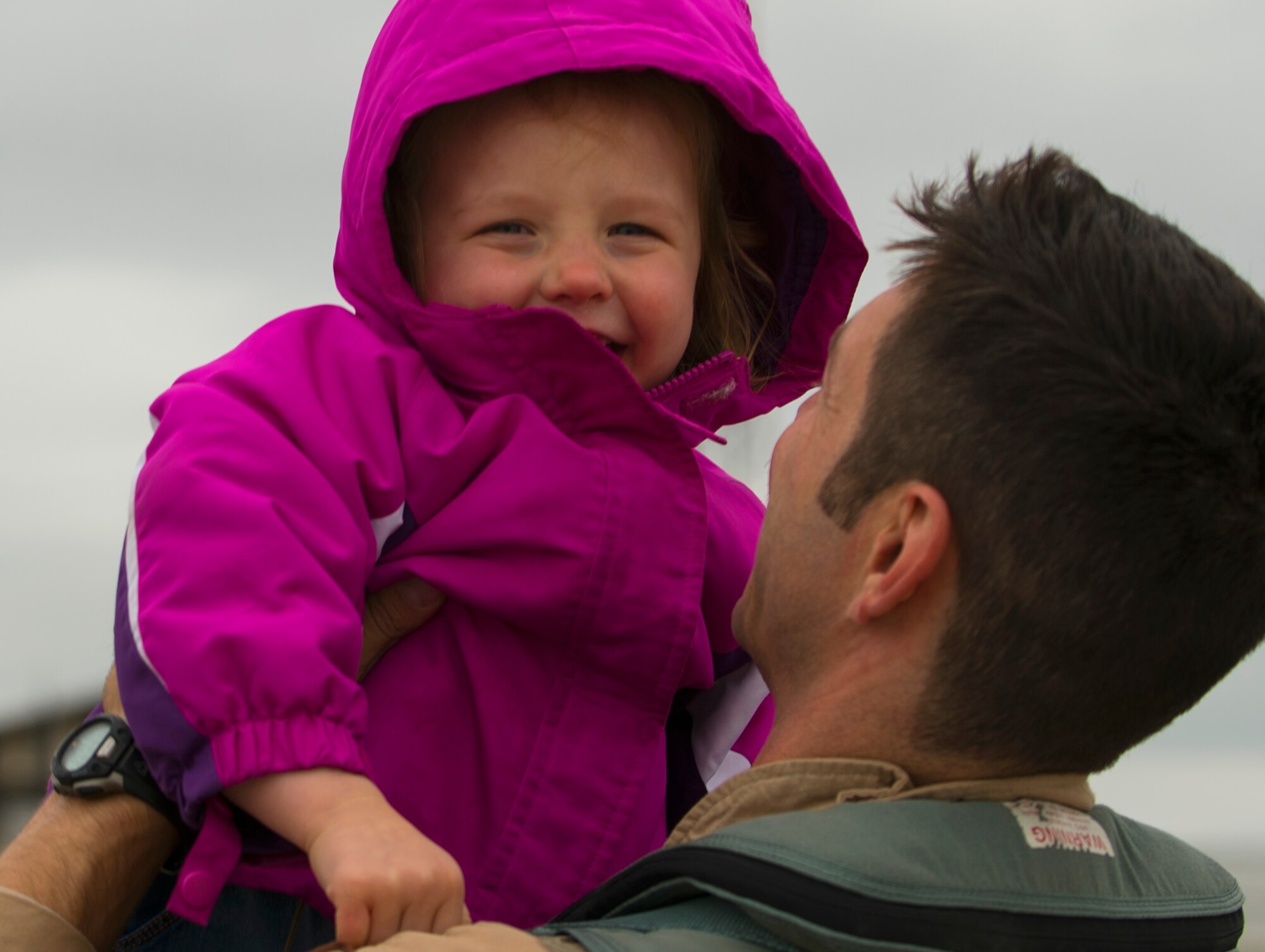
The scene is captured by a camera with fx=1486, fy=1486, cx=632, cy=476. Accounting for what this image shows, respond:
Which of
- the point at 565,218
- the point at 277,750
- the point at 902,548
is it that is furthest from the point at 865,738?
the point at 565,218

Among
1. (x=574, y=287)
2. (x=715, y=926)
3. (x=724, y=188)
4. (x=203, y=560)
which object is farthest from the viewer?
(x=724, y=188)

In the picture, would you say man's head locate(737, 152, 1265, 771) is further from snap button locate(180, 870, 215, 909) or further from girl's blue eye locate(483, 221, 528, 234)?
snap button locate(180, 870, 215, 909)

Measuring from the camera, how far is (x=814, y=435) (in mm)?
2139

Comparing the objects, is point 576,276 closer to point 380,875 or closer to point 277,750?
point 277,750

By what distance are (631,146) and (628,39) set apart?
0.16 m

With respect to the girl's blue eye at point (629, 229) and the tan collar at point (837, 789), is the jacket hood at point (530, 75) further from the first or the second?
the tan collar at point (837, 789)

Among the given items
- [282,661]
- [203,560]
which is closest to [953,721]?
[282,661]

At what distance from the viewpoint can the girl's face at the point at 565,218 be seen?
228 cm

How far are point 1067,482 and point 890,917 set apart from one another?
581 mm

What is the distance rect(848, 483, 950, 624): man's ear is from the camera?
73.7 inches

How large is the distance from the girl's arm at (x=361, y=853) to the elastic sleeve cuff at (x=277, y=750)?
0.05 feet

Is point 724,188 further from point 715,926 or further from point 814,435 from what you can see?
point 715,926

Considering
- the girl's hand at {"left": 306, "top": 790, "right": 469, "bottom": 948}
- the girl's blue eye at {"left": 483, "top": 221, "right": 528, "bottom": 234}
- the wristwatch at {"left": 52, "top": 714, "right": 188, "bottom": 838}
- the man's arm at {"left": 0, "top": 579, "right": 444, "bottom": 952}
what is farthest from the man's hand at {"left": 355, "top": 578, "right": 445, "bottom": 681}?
the girl's blue eye at {"left": 483, "top": 221, "right": 528, "bottom": 234}

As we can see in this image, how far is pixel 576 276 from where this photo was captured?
7.38 ft
